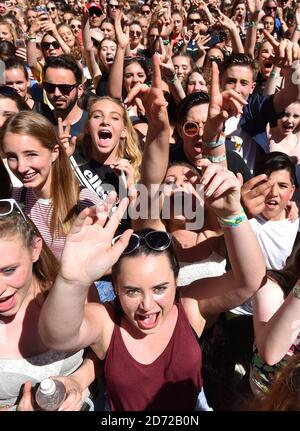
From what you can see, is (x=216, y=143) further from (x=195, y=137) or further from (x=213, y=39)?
(x=213, y=39)

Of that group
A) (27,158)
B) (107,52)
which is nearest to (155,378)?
(27,158)

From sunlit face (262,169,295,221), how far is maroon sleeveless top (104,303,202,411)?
46.5 inches

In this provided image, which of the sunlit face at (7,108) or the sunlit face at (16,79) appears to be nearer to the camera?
the sunlit face at (7,108)

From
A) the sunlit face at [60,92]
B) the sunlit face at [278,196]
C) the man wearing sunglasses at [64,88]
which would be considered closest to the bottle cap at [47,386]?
the sunlit face at [278,196]

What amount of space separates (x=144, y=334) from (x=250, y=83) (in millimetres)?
2632

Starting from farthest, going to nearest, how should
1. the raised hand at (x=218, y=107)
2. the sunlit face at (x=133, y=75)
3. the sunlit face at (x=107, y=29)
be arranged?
the sunlit face at (x=107, y=29) < the sunlit face at (x=133, y=75) < the raised hand at (x=218, y=107)

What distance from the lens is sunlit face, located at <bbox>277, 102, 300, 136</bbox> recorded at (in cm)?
331

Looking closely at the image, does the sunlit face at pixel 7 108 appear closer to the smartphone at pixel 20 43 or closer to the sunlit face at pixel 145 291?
the sunlit face at pixel 145 291

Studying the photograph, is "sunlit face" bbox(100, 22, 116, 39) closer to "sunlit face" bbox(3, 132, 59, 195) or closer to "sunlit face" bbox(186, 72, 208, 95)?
"sunlit face" bbox(186, 72, 208, 95)

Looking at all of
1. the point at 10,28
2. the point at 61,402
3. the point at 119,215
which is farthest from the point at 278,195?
the point at 10,28

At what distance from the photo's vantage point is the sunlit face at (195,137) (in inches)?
111

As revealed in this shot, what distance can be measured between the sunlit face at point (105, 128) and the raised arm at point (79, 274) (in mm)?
1391

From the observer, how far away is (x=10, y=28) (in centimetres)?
562

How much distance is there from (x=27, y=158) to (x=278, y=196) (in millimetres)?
1409
